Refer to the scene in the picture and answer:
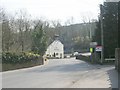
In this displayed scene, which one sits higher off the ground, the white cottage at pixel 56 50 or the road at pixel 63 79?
the road at pixel 63 79

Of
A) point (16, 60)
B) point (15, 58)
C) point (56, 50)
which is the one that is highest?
point (15, 58)

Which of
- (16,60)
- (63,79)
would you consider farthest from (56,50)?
(63,79)

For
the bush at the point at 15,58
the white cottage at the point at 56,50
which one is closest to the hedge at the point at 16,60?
the bush at the point at 15,58

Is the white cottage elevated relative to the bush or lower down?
lower down

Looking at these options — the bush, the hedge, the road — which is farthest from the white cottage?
the road

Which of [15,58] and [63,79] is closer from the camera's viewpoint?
[63,79]

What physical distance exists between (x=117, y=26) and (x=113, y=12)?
140 inches

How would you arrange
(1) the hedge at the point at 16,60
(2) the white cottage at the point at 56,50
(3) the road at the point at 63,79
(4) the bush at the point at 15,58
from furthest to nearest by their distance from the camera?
(2) the white cottage at the point at 56,50 < (4) the bush at the point at 15,58 < (1) the hedge at the point at 16,60 < (3) the road at the point at 63,79

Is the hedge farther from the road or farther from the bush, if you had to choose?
the road

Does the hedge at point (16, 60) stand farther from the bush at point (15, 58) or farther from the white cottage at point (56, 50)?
the white cottage at point (56, 50)

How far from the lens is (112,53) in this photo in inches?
2055

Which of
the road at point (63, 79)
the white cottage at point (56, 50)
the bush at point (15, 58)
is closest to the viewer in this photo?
the road at point (63, 79)

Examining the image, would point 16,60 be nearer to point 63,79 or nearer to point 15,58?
point 15,58

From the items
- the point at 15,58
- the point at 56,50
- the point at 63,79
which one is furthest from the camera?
the point at 56,50
